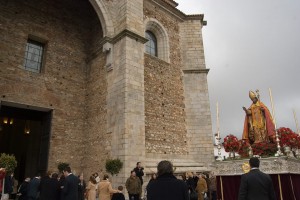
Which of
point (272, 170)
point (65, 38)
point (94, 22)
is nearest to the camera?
point (272, 170)

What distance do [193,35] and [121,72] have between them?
6307 millimetres

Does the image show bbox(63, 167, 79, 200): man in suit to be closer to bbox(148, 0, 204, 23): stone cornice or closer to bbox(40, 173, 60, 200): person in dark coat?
bbox(40, 173, 60, 200): person in dark coat

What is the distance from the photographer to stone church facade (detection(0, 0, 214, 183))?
10.2m

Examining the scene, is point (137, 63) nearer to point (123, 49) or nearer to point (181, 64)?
point (123, 49)

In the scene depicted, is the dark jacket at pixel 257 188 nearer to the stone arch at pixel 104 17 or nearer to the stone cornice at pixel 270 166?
the stone cornice at pixel 270 166

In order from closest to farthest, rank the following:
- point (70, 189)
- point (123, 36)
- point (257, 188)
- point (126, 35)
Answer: point (257, 188) < point (70, 189) < point (126, 35) < point (123, 36)

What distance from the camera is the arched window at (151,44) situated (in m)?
13.3

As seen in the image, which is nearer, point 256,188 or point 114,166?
point 256,188

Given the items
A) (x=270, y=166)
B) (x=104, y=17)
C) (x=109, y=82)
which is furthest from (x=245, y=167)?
(x=104, y=17)

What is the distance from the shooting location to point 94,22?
13.5m

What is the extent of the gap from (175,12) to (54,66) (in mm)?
7437

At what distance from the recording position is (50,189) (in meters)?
5.80

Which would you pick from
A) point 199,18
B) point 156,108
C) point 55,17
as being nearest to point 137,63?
point 156,108

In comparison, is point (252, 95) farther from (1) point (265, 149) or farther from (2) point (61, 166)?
(2) point (61, 166)
